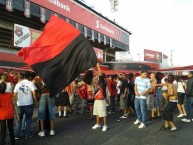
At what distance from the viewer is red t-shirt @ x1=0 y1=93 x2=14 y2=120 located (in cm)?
649

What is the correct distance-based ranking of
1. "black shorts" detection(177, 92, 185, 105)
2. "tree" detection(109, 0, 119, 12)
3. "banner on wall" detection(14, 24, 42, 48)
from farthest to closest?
1. "tree" detection(109, 0, 119, 12)
2. "banner on wall" detection(14, 24, 42, 48)
3. "black shorts" detection(177, 92, 185, 105)

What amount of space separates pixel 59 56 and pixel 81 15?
107ft

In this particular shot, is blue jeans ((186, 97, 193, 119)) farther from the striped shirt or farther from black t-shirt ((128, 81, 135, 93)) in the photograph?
black t-shirt ((128, 81, 135, 93))

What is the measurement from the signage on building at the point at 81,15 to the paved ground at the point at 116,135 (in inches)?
791

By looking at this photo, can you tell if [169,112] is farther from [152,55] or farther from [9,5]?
[152,55]

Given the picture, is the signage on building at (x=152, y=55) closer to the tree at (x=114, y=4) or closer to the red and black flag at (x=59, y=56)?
the tree at (x=114, y=4)

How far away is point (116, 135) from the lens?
7754mm

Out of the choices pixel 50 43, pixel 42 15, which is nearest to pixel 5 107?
pixel 50 43

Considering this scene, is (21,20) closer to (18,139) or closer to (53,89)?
(18,139)

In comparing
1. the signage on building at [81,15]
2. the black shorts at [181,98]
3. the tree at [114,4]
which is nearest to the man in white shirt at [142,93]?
the black shorts at [181,98]

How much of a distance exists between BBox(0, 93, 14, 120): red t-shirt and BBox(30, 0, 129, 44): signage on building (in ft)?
70.2

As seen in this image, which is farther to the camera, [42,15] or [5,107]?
[42,15]

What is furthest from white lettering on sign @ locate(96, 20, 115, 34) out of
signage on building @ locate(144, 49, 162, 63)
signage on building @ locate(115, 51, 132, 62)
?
Answer: signage on building @ locate(144, 49, 162, 63)

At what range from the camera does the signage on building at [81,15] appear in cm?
3005
